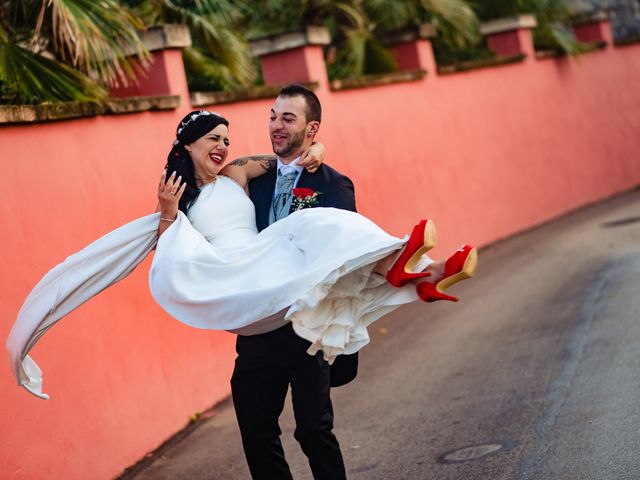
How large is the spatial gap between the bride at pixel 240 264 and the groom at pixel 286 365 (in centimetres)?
10

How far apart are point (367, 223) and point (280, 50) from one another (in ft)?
26.3

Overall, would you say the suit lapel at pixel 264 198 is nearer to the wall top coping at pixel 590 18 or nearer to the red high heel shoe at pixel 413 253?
the red high heel shoe at pixel 413 253

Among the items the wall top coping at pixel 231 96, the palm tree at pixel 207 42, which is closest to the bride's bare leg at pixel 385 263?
the wall top coping at pixel 231 96

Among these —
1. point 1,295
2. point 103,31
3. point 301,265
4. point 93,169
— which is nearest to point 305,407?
point 301,265

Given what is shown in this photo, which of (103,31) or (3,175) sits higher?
(103,31)

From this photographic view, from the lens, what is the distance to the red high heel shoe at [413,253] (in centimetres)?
466

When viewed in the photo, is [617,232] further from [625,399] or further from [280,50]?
[625,399]

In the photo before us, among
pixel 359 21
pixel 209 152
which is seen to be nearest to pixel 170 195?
pixel 209 152

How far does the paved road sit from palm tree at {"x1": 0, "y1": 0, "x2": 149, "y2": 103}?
268cm

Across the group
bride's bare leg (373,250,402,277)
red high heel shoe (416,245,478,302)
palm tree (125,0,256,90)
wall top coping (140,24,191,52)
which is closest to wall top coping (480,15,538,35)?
palm tree (125,0,256,90)

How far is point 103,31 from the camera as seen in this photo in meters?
8.88

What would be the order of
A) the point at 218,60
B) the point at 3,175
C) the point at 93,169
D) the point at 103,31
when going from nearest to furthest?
1. the point at 3,175
2. the point at 93,169
3. the point at 103,31
4. the point at 218,60

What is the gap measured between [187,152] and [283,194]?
48cm

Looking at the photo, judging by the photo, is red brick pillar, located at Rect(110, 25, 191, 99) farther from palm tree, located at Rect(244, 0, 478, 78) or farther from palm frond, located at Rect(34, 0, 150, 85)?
palm tree, located at Rect(244, 0, 478, 78)
